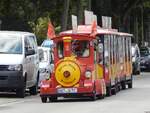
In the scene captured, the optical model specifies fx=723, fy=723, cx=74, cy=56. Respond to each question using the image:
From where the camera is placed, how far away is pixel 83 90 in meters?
22.5

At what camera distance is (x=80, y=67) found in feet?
74.4

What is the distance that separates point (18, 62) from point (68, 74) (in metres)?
2.53

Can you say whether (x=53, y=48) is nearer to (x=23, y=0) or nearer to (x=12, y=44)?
(x=12, y=44)

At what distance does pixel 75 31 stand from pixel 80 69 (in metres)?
1.83

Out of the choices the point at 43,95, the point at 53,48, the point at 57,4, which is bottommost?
the point at 43,95

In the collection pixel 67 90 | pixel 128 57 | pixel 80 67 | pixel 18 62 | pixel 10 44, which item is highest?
pixel 10 44

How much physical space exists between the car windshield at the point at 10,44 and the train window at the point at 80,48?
253 cm

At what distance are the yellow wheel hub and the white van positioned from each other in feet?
7.30

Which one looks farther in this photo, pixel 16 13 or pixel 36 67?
pixel 16 13

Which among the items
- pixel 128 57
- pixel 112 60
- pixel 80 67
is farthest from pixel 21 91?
pixel 128 57

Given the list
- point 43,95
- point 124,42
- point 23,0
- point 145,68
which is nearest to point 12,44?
point 43,95

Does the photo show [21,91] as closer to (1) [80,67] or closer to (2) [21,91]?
(2) [21,91]

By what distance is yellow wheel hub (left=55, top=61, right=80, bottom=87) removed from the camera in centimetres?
2259

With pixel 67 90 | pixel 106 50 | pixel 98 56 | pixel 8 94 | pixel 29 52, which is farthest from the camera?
pixel 8 94
